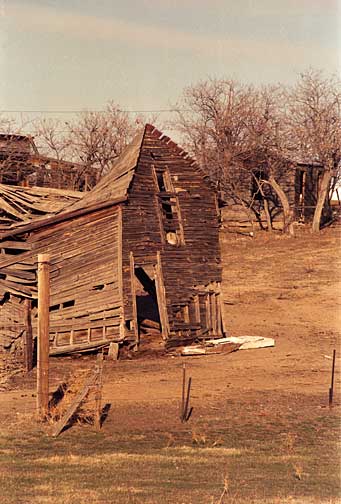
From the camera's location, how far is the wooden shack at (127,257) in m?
24.8

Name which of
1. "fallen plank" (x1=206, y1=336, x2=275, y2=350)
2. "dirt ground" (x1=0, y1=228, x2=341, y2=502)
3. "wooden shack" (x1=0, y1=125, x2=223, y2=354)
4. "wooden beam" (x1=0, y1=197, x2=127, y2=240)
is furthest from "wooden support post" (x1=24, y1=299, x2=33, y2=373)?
"fallen plank" (x1=206, y1=336, x2=275, y2=350)

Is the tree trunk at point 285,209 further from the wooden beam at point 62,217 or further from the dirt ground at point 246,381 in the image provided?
the wooden beam at point 62,217

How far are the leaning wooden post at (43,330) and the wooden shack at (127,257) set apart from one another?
782 centimetres

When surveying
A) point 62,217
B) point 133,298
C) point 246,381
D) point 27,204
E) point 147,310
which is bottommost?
point 246,381

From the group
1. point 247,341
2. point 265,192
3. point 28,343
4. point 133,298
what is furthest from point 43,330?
point 265,192

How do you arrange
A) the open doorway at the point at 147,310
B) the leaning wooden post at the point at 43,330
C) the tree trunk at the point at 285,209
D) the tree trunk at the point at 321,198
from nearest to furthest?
the leaning wooden post at the point at 43,330 → the open doorway at the point at 147,310 → the tree trunk at the point at 321,198 → the tree trunk at the point at 285,209

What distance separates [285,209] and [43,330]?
34734 mm

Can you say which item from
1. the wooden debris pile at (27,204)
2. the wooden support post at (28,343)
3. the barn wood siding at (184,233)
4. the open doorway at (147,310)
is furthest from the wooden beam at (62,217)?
the wooden support post at (28,343)

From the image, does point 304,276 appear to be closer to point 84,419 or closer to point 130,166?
point 130,166

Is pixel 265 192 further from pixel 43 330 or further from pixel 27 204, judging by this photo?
pixel 43 330

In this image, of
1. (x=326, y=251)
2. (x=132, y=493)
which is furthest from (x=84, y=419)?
(x=326, y=251)

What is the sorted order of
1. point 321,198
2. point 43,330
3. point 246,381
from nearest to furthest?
point 43,330
point 246,381
point 321,198

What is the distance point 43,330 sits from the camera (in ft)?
54.1

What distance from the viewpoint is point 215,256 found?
89.9ft
